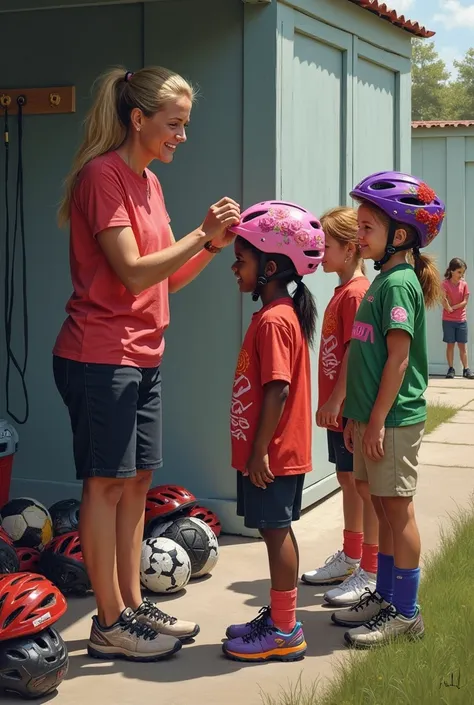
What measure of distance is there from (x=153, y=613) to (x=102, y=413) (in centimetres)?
99

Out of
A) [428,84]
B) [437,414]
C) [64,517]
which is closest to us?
[64,517]

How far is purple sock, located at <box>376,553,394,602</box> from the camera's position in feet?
16.1

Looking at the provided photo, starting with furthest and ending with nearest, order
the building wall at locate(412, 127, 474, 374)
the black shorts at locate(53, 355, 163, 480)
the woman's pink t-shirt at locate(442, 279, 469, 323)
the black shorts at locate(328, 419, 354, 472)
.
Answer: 1. the building wall at locate(412, 127, 474, 374)
2. the woman's pink t-shirt at locate(442, 279, 469, 323)
3. the black shorts at locate(328, 419, 354, 472)
4. the black shorts at locate(53, 355, 163, 480)

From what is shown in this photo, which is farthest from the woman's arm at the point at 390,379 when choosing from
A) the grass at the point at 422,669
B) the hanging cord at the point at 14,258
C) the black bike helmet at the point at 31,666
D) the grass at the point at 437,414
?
the grass at the point at 437,414

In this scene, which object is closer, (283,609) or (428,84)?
(283,609)

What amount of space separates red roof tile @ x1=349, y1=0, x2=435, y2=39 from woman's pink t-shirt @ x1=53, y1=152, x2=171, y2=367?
4.00 m

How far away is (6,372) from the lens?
23.9ft

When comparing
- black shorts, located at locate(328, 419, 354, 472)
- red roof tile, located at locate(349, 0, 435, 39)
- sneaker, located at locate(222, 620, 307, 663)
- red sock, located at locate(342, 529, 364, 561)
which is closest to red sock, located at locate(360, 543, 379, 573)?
red sock, located at locate(342, 529, 364, 561)

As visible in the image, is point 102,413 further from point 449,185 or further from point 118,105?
point 449,185

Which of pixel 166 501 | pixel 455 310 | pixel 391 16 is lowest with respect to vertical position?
pixel 166 501

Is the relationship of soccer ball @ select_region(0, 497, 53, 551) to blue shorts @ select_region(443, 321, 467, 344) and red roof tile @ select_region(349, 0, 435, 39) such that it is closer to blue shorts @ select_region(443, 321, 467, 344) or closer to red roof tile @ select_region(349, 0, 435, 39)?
red roof tile @ select_region(349, 0, 435, 39)

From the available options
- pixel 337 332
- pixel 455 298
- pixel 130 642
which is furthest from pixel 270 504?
pixel 455 298

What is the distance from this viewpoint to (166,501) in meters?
6.03

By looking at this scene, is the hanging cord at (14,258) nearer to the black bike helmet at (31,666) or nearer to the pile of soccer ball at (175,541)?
the pile of soccer ball at (175,541)
